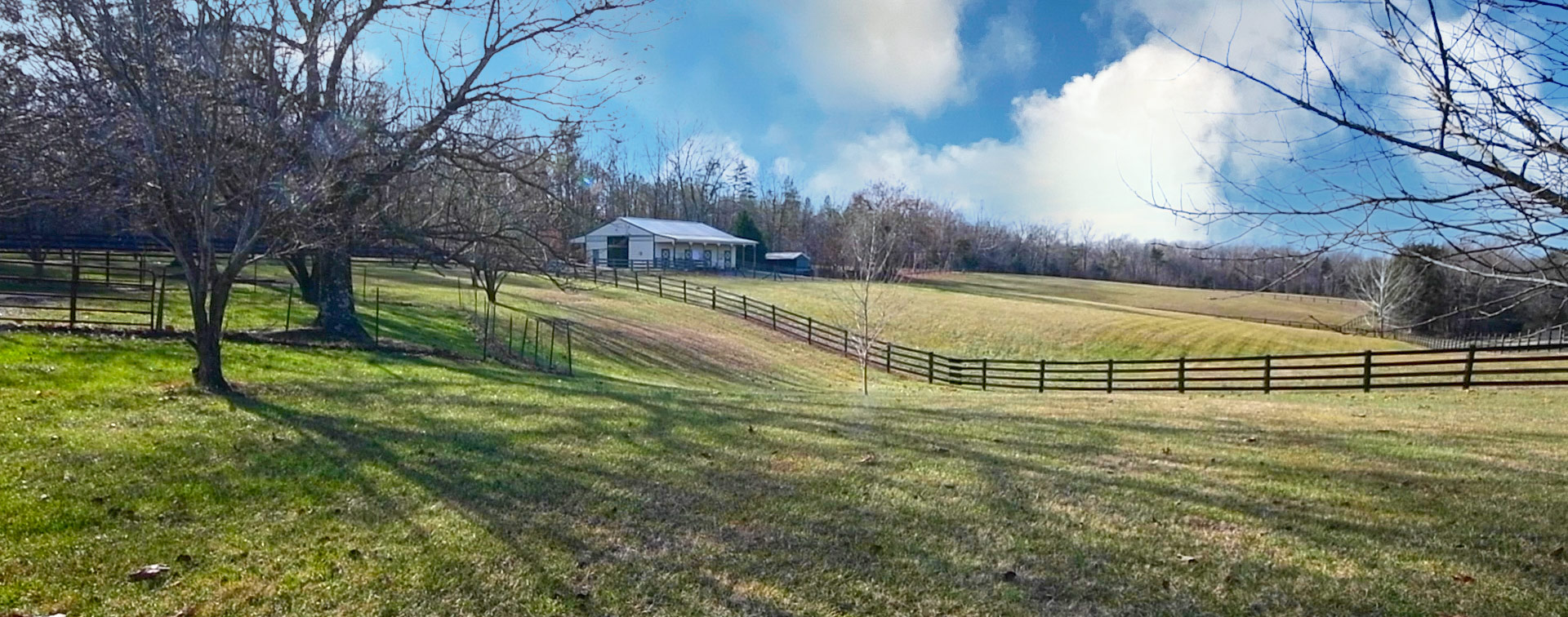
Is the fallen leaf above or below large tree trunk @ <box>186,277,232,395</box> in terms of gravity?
below

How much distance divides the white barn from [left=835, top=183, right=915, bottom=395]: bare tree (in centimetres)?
1135

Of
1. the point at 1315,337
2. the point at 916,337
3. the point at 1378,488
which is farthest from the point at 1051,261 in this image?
the point at 1378,488

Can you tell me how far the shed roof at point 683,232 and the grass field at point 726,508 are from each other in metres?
57.0

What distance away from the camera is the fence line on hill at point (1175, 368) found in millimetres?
18406

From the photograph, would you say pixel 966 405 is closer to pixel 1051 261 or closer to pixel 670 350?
pixel 670 350

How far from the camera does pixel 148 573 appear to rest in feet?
14.5

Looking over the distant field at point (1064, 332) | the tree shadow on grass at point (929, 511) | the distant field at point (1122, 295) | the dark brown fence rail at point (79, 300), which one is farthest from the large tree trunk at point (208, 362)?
the distant field at point (1122, 295)

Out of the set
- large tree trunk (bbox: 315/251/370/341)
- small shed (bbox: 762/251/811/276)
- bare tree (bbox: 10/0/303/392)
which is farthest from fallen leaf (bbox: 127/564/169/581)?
small shed (bbox: 762/251/811/276)

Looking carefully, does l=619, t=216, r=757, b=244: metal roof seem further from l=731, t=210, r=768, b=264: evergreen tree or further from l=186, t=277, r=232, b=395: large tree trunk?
l=186, t=277, r=232, b=395: large tree trunk

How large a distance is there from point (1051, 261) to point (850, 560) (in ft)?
334

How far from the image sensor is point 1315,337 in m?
42.8

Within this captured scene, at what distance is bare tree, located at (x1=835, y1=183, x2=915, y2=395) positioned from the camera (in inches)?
Result: 927

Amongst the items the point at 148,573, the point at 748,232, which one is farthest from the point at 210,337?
the point at 748,232

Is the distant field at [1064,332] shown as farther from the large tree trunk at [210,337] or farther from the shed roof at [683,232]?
the large tree trunk at [210,337]
